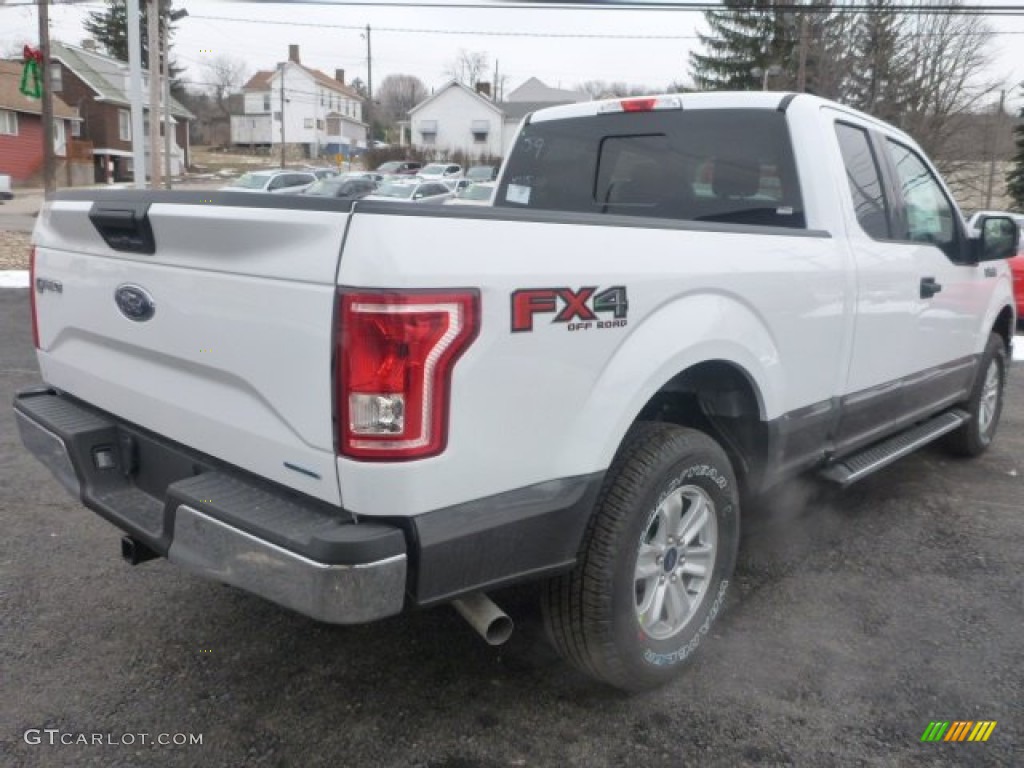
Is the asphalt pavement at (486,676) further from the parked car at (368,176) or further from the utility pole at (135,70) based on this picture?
the parked car at (368,176)

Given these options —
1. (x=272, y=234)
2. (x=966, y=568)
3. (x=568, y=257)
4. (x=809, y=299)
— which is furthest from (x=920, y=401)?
(x=272, y=234)

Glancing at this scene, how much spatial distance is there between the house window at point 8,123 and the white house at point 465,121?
35.2 metres

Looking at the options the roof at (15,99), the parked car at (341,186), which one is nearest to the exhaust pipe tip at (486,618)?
the parked car at (341,186)

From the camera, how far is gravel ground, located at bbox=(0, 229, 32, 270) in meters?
14.2

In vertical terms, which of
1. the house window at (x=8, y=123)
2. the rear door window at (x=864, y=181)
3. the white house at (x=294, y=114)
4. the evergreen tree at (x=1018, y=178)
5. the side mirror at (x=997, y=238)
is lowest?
the side mirror at (x=997, y=238)

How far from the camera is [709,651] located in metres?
3.15

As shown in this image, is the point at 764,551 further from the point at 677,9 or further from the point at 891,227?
the point at 677,9

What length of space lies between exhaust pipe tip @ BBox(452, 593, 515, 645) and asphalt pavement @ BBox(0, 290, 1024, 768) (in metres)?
0.40

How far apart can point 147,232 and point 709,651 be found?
233 centimetres

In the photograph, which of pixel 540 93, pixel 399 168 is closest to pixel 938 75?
pixel 399 168

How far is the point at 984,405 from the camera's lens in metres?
5.61

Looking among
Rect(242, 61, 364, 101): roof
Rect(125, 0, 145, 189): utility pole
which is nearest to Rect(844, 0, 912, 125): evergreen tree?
Rect(125, 0, 145, 189): utility pole

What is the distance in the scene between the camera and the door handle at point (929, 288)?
13.6 feet

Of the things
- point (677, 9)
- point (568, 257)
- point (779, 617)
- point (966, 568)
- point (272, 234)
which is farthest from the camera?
point (677, 9)
